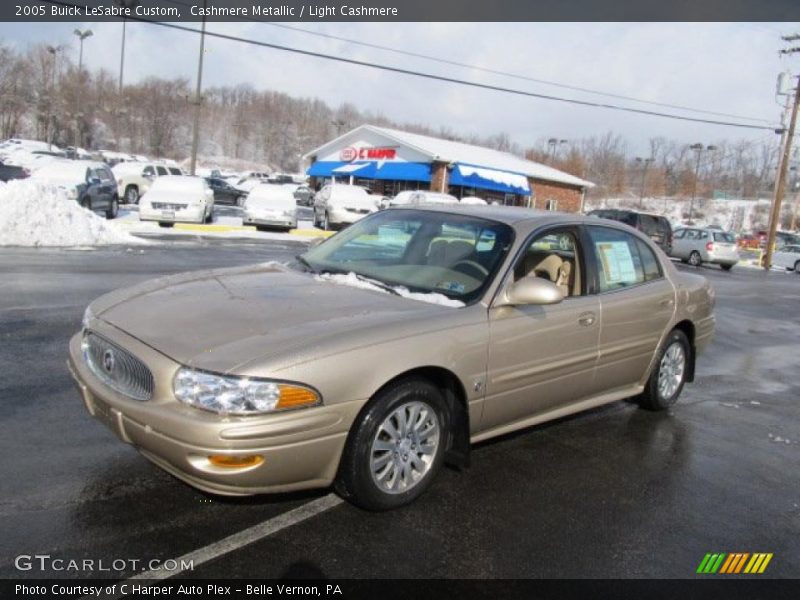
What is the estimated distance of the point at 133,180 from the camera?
27.3 metres

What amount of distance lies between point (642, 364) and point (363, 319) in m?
2.70

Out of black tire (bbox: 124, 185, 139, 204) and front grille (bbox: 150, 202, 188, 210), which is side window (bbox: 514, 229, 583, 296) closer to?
front grille (bbox: 150, 202, 188, 210)

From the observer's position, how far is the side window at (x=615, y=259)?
15.9 feet

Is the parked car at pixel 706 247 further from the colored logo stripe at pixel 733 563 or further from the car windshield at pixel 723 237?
the colored logo stripe at pixel 733 563

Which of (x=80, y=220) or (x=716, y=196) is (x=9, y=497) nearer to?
(x=80, y=220)

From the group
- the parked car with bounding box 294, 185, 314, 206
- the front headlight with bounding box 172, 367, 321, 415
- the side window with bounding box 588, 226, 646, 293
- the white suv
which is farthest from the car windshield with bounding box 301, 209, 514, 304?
the parked car with bounding box 294, 185, 314, 206

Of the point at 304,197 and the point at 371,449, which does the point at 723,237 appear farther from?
the point at 371,449

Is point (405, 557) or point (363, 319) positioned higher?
point (363, 319)

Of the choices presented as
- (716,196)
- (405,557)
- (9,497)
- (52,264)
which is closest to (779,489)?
(405,557)

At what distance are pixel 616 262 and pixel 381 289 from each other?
1988 millimetres

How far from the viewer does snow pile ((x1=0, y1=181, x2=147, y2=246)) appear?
13.3 metres

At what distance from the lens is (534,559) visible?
3.18 m

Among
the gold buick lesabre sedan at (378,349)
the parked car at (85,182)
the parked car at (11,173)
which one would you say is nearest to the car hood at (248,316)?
the gold buick lesabre sedan at (378,349)

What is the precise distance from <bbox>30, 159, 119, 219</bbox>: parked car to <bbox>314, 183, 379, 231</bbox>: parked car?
733cm
